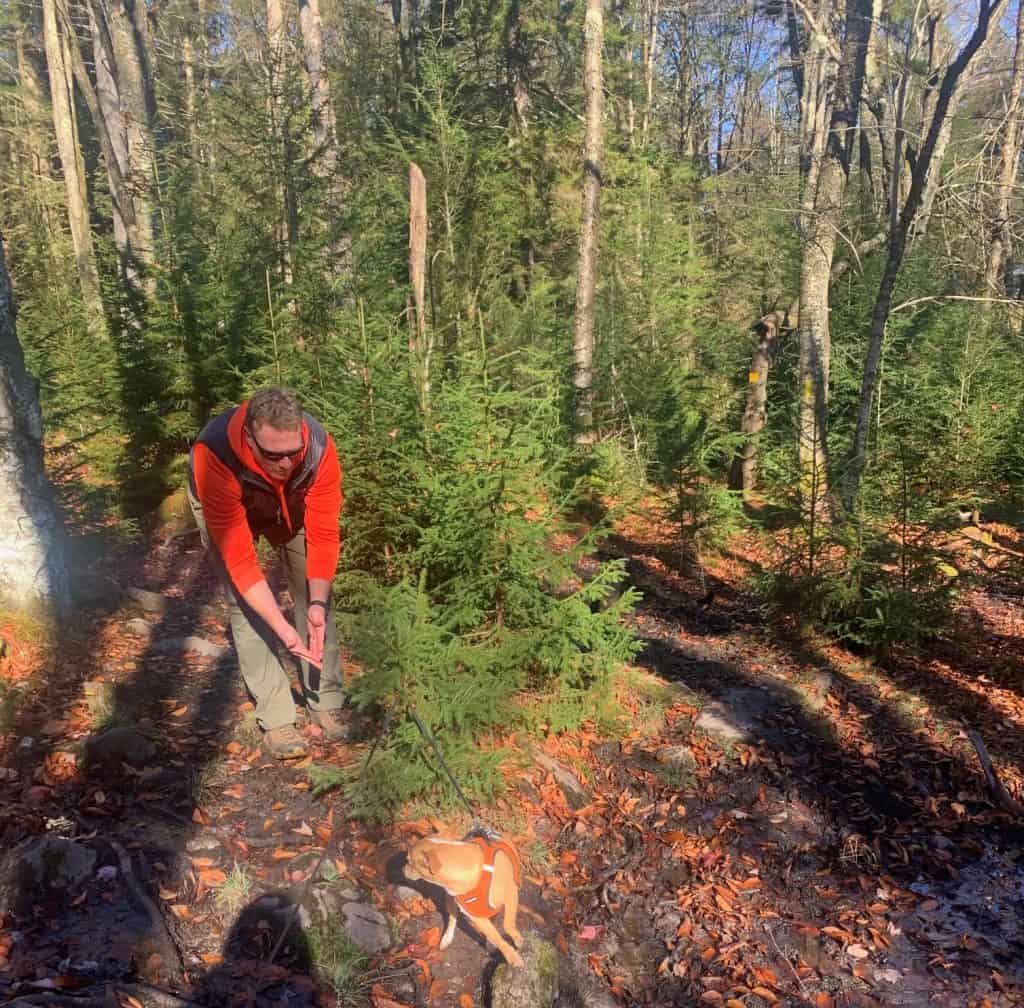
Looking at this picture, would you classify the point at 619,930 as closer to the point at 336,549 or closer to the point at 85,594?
the point at 336,549

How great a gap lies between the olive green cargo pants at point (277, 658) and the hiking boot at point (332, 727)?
0.05m

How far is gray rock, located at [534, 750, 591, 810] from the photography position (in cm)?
475

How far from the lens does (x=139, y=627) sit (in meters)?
5.52

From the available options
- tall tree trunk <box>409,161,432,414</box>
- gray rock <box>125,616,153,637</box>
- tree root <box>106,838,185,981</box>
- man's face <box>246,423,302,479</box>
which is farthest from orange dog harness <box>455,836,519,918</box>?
gray rock <box>125,616,153,637</box>

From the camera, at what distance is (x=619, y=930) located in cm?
390

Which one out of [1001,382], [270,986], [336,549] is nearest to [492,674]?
A: [336,549]

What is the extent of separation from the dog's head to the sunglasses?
1.78m

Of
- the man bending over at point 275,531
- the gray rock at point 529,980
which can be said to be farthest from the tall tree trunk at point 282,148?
the gray rock at point 529,980

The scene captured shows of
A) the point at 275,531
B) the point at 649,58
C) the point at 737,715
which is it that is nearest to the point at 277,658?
the point at 275,531

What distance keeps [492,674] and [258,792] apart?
4.81ft

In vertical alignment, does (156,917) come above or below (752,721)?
above

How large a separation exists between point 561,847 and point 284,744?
67.8 inches

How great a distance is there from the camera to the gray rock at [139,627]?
5.46 meters

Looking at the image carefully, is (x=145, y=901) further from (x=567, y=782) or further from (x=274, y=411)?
(x=567, y=782)
